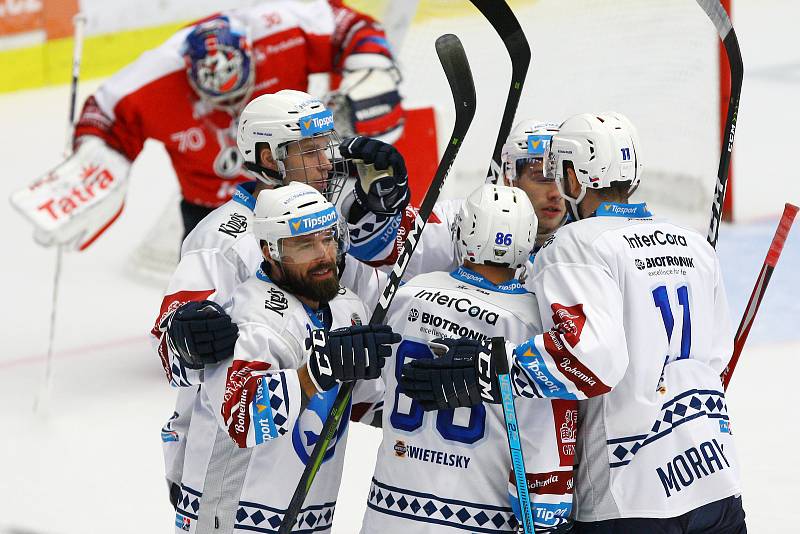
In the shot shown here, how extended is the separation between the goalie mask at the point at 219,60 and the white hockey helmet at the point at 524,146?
159 centimetres

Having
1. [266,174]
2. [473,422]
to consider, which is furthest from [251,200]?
[473,422]

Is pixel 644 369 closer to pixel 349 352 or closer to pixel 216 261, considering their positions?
pixel 349 352

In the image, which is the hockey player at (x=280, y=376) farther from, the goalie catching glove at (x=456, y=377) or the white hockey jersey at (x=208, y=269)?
the white hockey jersey at (x=208, y=269)

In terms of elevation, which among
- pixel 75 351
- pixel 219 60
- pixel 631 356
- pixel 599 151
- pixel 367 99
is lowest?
pixel 75 351

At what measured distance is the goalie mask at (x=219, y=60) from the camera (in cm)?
473

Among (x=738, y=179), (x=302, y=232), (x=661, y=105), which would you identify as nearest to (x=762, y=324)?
(x=661, y=105)

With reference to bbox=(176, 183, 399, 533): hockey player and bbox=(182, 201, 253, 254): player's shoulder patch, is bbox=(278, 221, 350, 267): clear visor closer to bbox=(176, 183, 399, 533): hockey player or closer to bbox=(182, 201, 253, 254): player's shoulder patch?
bbox=(176, 183, 399, 533): hockey player

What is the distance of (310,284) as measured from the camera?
2.78 metres

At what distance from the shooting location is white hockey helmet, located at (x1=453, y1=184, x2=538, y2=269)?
2756 mm

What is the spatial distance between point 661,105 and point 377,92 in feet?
6.78

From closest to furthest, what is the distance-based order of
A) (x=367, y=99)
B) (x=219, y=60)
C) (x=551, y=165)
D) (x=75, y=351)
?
(x=551, y=165) → (x=219, y=60) → (x=367, y=99) → (x=75, y=351)

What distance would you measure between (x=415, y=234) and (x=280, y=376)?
54cm

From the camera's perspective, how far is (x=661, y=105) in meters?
6.78

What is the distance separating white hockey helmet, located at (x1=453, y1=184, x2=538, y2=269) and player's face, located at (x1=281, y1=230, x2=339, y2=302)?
283mm
